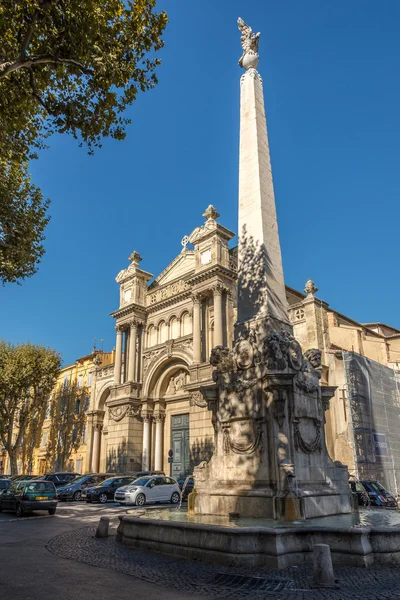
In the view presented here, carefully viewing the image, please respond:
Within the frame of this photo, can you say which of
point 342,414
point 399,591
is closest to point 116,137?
point 399,591

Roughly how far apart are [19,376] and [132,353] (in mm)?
10557

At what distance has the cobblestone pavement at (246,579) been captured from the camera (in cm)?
564

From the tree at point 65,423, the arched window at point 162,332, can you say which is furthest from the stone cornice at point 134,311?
the tree at point 65,423

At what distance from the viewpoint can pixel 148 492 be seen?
20328mm

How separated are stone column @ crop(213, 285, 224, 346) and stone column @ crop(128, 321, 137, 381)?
24.6ft

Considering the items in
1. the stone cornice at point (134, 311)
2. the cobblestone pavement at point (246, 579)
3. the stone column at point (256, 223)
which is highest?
the stone cornice at point (134, 311)

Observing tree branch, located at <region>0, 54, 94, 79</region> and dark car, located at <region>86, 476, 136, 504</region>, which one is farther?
dark car, located at <region>86, 476, 136, 504</region>

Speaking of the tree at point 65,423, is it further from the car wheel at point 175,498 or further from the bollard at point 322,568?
the bollard at point 322,568

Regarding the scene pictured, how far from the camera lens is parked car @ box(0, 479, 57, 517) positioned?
679 inches

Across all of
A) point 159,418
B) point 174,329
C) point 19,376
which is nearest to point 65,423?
point 19,376

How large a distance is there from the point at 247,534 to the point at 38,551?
471 cm

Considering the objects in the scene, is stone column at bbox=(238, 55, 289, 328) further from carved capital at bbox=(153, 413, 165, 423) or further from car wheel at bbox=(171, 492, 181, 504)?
carved capital at bbox=(153, 413, 165, 423)

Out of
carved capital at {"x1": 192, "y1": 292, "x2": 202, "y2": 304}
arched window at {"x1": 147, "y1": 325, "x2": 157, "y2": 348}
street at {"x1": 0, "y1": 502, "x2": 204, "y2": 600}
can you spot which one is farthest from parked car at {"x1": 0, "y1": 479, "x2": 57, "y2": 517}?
arched window at {"x1": 147, "y1": 325, "x2": 157, "y2": 348}

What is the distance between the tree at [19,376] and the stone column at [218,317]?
17900mm
